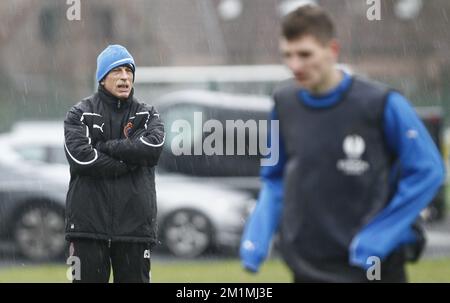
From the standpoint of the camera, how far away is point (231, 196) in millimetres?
16219

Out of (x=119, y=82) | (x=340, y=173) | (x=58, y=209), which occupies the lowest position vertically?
(x=340, y=173)

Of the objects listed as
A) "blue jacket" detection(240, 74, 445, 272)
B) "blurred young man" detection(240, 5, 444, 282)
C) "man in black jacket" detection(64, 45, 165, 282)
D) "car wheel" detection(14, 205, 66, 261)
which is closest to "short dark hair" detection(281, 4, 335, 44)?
"blurred young man" detection(240, 5, 444, 282)

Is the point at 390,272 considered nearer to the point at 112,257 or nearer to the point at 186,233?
the point at 112,257

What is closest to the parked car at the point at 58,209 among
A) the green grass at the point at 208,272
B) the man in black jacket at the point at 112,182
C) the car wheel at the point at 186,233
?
the car wheel at the point at 186,233

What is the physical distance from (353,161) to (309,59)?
18.0 inches

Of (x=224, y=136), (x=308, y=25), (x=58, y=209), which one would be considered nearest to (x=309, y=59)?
(x=308, y=25)

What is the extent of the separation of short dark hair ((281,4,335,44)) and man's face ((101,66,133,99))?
2345mm

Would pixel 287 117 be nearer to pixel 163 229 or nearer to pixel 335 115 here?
pixel 335 115

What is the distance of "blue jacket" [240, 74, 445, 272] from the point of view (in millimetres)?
4719

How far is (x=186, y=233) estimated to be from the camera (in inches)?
627

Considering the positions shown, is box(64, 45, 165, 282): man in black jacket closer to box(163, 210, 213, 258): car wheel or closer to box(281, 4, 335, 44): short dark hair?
box(281, 4, 335, 44): short dark hair

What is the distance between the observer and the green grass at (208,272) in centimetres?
1289

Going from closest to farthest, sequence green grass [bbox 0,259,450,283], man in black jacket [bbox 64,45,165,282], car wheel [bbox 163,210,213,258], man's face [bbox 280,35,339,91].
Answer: man's face [bbox 280,35,339,91] < man in black jacket [bbox 64,45,165,282] < green grass [bbox 0,259,450,283] < car wheel [bbox 163,210,213,258]
